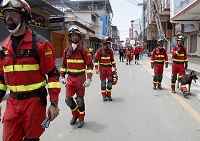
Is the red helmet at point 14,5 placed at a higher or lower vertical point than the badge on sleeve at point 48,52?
higher

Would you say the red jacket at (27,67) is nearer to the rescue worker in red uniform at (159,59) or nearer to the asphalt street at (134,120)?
the asphalt street at (134,120)

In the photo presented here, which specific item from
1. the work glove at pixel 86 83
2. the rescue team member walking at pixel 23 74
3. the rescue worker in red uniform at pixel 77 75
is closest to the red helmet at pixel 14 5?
the rescue team member walking at pixel 23 74

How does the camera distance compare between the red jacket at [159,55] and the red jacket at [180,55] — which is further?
the red jacket at [159,55]

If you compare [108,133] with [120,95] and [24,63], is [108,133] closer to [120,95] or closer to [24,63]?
[24,63]

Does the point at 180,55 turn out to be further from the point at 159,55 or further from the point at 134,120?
the point at 134,120

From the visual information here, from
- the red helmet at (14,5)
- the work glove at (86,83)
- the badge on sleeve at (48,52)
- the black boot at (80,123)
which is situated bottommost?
the black boot at (80,123)

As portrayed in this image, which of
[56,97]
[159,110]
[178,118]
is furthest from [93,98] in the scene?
[56,97]

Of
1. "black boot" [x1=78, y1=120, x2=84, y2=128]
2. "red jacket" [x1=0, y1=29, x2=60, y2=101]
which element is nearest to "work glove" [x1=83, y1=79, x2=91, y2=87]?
"black boot" [x1=78, y1=120, x2=84, y2=128]

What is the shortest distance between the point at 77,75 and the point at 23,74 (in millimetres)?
2330

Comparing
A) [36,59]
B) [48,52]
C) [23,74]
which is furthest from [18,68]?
[48,52]

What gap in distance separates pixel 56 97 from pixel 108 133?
1.98 m

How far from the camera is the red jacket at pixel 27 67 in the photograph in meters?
2.60

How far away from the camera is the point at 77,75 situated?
491 cm

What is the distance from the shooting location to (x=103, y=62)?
23.7ft
